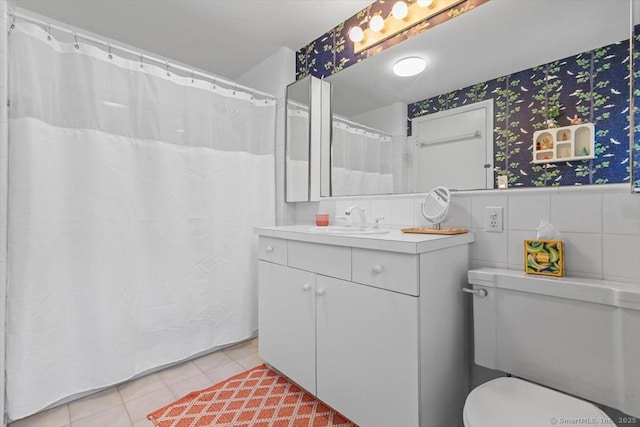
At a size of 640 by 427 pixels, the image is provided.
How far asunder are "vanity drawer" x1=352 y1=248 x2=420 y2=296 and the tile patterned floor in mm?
1130

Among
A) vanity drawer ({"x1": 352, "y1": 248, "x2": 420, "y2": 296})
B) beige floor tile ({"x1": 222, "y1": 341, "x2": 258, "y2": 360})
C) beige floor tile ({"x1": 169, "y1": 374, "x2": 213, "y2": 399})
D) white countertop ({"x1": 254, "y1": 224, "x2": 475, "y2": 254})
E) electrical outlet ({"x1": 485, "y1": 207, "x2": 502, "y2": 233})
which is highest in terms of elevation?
electrical outlet ({"x1": 485, "y1": 207, "x2": 502, "y2": 233})

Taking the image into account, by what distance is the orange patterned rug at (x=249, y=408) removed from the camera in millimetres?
1403

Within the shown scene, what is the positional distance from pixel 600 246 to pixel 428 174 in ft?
2.45

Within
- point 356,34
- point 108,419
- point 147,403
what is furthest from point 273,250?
point 356,34

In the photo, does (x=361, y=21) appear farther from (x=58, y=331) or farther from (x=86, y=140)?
(x=58, y=331)

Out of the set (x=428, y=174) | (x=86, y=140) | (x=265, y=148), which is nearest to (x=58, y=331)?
(x=86, y=140)

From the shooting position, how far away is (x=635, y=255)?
1042 mm

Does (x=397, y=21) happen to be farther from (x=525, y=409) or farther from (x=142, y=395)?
(x=142, y=395)

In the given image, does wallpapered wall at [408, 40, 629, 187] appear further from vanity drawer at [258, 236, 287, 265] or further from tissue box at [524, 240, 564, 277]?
vanity drawer at [258, 236, 287, 265]

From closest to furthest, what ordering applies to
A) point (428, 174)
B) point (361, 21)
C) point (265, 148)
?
point (428, 174), point (361, 21), point (265, 148)

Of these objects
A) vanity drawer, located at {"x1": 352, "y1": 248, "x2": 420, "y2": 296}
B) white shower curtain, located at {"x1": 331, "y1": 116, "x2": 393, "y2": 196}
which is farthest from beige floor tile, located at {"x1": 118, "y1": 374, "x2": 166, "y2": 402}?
white shower curtain, located at {"x1": 331, "y1": 116, "x2": 393, "y2": 196}

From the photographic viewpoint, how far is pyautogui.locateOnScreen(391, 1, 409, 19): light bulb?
67.9 inches

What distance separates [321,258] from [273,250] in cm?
41

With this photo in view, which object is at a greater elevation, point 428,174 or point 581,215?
point 428,174
